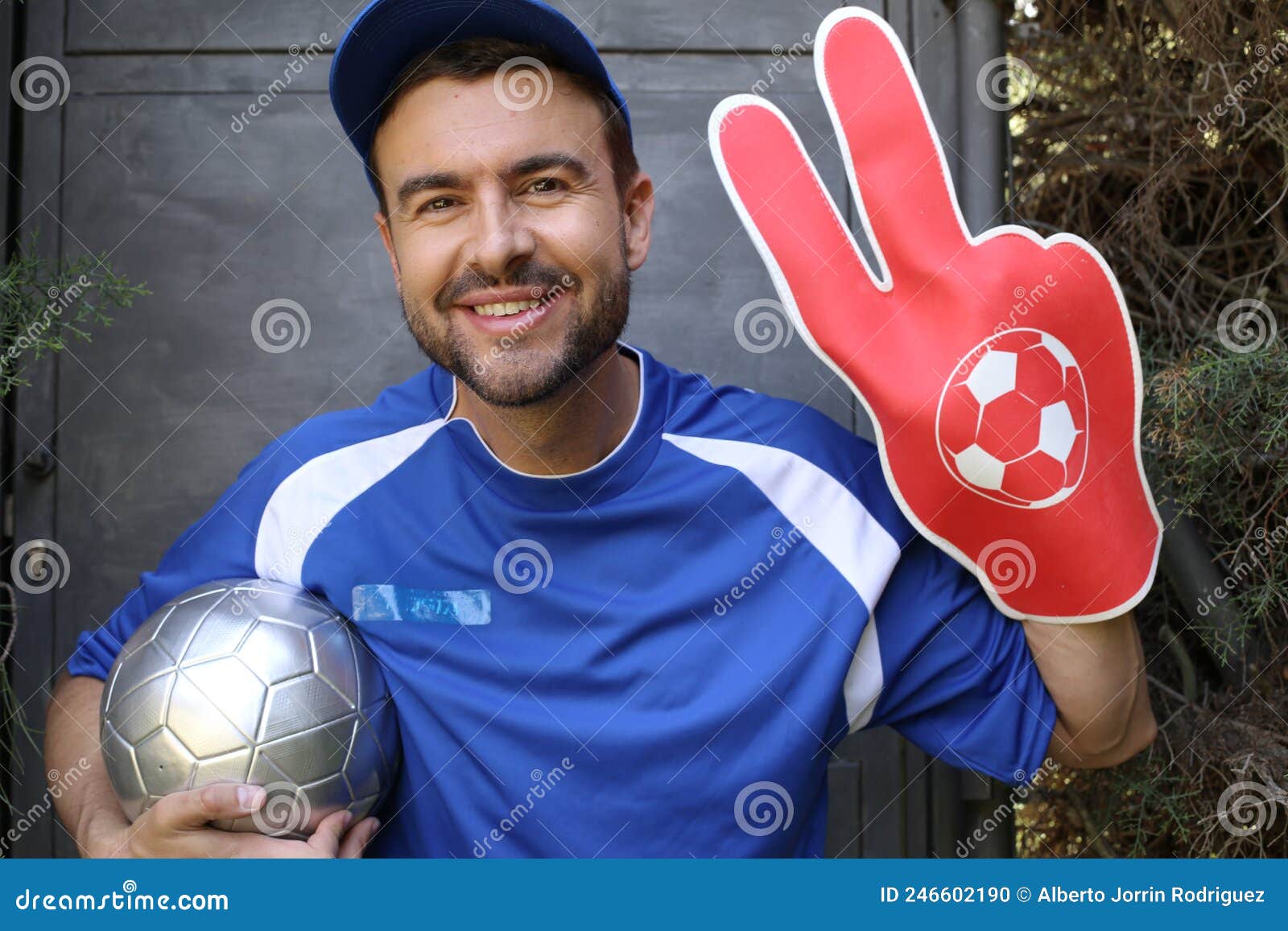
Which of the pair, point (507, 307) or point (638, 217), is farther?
point (638, 217)

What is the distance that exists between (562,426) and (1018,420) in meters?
0.56

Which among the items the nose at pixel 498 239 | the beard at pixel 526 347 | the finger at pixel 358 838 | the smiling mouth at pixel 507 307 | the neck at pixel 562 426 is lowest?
the finger at pixel 358 838

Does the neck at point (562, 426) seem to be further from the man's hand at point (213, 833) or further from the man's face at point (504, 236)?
the man's hand at point (213, 833)

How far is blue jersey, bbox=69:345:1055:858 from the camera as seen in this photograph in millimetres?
1447

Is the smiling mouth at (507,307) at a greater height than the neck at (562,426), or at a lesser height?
greater

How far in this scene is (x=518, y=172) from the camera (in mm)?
1427

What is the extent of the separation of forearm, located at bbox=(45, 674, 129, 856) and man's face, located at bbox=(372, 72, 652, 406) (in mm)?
639

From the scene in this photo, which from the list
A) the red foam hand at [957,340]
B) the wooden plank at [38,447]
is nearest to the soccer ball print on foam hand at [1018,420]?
the red foam hand at [957,340]

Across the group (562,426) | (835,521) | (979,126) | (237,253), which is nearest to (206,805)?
(562,426)

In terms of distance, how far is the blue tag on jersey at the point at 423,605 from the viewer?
149 centimetres

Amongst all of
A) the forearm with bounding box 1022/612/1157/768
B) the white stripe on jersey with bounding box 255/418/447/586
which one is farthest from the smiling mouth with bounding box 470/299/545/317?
the forearm with bounding box 1022/612/1157/768

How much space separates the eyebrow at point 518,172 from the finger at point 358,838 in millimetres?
759

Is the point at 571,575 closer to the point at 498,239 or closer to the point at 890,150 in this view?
the point at 498,239

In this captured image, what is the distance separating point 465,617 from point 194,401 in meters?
0.81
